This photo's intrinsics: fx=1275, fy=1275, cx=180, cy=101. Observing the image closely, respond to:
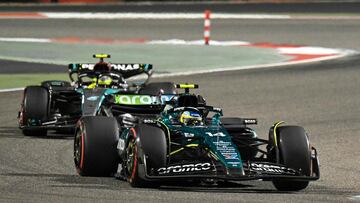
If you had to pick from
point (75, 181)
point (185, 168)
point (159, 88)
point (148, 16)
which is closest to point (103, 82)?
point (159, 88)

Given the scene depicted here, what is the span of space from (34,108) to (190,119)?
4.79 metres

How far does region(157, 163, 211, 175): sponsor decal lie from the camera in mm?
11914

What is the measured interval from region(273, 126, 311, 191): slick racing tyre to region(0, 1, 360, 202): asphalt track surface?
197 millimetres

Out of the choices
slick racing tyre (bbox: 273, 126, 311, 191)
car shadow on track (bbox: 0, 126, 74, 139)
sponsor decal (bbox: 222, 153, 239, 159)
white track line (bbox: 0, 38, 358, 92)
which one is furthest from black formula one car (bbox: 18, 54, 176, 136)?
white track line (bbox: 0, 38, 358, 92)

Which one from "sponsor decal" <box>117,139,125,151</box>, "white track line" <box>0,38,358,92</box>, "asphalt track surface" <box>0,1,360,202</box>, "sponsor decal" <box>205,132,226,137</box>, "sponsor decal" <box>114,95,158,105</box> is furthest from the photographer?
"white track line" <box>0,38,358,92</box>

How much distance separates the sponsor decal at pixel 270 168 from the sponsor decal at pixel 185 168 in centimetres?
44

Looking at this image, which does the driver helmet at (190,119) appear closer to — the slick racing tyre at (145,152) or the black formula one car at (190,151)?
the black formula one car at (190,151)

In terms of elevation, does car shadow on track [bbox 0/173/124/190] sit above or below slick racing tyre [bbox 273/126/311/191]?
below

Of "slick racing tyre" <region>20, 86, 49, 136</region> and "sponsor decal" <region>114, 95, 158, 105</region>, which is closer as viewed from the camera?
"sponsor decal" <region>114, 95, 158, 105</region>

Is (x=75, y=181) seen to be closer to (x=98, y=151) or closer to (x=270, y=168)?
(x=98, y=151)

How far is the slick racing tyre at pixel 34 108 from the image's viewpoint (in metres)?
17.2

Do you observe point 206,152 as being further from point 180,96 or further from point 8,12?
point 8,12

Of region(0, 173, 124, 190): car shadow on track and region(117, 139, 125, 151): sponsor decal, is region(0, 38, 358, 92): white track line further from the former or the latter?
region(117, 139, 125, 151): sponsor decal

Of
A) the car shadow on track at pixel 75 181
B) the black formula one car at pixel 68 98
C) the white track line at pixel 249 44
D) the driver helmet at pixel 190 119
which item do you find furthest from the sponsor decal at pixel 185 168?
the white track line at pixel 249 44
